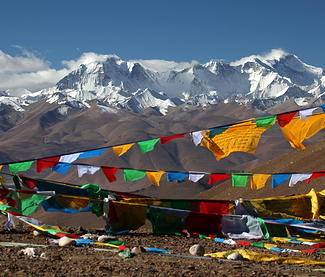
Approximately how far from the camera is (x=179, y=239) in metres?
11.4

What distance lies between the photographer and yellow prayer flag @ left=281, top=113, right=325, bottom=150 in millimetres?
12572

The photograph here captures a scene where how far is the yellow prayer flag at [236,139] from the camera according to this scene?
12.7 metres

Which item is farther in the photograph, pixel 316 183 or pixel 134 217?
pixel 316 183

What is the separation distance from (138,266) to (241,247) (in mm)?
3622

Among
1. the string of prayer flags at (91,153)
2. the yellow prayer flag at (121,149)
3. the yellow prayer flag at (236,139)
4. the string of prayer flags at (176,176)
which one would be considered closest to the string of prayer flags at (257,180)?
the yellow prayer flag at (236,139)

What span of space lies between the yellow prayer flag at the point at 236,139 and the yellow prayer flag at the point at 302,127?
0.65 meters

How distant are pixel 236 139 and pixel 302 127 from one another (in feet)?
5.34

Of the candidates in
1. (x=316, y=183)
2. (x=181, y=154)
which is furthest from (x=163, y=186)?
(x=181, y=154)

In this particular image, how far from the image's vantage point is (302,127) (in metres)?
12.7

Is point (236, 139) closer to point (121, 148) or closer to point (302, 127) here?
point (302, 127)

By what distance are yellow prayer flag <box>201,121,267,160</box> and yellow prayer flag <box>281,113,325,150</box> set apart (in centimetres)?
65

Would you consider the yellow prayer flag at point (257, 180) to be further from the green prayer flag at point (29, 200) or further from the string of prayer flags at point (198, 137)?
the green prayer flag at point (29, 200)

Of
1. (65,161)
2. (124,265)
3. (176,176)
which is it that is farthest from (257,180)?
(124,265)

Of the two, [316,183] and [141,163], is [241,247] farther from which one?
[141,163]
